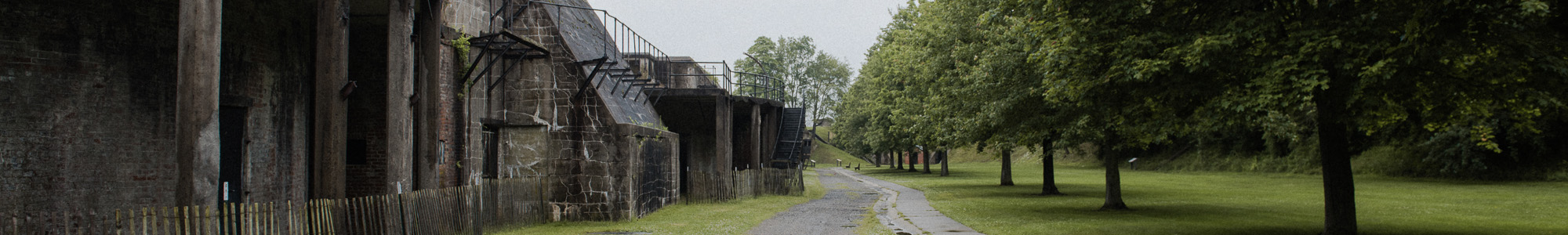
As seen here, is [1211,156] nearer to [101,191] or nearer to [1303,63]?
[1303,63]

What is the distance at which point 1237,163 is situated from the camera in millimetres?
50562

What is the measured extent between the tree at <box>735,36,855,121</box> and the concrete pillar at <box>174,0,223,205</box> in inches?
2487

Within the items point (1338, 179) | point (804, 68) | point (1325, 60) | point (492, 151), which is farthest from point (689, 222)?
point (804, 68)

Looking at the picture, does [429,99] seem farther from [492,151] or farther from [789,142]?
[789,142]

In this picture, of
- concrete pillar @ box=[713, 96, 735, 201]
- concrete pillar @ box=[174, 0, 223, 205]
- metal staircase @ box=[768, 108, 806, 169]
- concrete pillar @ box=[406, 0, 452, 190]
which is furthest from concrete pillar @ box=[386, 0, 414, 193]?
metal staircase @ box=[768, 108, 806, 169]

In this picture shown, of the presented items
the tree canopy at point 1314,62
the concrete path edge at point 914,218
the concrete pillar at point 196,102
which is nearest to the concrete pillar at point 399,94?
the concrete pillar at point 196,102

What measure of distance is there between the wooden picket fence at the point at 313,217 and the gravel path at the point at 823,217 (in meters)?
3.85

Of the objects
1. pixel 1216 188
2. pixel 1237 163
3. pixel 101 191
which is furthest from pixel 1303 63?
pixel 1237 163

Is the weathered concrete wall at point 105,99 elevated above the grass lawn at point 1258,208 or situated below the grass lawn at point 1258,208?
above

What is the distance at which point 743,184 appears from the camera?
80.5 feet

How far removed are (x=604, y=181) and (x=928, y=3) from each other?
43.4 feet

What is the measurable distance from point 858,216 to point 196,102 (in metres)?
12.2

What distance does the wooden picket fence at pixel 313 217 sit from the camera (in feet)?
25.1

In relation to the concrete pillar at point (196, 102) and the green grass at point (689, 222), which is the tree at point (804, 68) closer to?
the green grass at point (689, 222)
